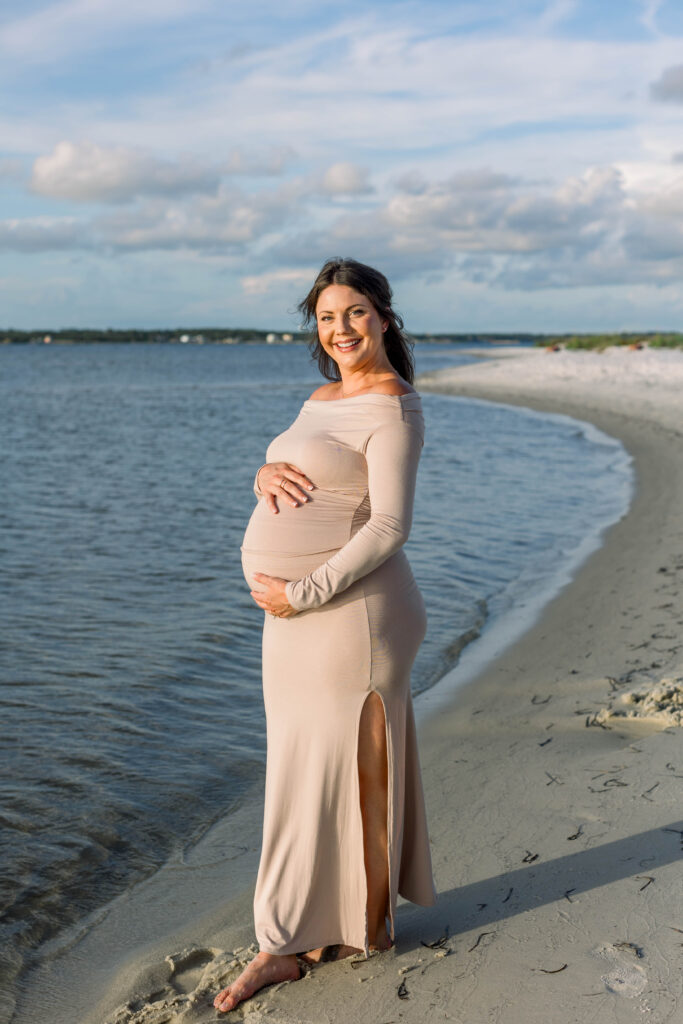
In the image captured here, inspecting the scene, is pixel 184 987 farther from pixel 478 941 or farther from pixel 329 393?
pixel 329 393

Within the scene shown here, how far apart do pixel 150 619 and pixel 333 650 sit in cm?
577

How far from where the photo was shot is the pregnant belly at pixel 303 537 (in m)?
3.05

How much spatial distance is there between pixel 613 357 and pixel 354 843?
5042cm

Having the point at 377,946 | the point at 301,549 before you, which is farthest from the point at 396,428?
the point at 377,946

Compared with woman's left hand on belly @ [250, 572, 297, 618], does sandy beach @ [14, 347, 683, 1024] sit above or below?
below

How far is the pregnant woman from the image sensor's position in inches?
117

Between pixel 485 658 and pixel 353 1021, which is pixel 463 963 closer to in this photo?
pixel 353 1021

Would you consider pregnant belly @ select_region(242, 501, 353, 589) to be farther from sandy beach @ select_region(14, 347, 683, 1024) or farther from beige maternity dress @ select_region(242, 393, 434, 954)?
sandy beach @ select_region(14, 347, 683, 1024)

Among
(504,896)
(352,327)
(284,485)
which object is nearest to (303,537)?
(284,485)

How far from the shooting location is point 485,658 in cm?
740

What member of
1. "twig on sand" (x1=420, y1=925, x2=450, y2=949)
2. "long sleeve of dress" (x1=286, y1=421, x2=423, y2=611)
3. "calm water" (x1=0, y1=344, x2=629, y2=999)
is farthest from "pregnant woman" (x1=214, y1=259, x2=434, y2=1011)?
"calm water" (x1=0, y1=344, x2=629, y2=999)

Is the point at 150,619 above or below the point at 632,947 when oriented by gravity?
below

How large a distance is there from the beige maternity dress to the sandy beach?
0.31m

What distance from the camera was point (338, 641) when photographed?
118 inches
